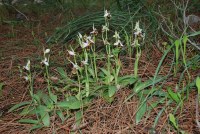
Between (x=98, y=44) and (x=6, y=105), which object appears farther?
(x=98, y=44)

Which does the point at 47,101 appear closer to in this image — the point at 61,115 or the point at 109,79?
the point at 61,115

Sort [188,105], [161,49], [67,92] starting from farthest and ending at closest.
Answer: [161,49], [67,92], [188,105]

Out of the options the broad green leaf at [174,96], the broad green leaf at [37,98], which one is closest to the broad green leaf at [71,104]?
the broad green leaf at [37,98]

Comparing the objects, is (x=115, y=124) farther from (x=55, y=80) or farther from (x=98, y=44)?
(x=98, y=44)

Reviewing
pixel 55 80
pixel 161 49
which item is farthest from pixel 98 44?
pixel 55 80

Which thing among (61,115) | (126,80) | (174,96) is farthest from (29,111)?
(174,96)

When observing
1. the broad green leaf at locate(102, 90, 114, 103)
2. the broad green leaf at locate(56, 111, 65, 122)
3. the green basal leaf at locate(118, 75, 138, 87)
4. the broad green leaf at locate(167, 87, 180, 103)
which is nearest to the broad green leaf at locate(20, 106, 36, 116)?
the broad green leaf at locate(56, 111, 65, 122)

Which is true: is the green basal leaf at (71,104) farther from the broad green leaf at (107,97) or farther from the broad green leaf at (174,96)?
the broad green leaf at (174,96)

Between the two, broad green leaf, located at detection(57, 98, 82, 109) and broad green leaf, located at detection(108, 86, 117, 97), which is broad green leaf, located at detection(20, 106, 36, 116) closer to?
broad green leaf, located at detection(57, 98, 82, 109)

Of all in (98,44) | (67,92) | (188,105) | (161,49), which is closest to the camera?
(188,105)
